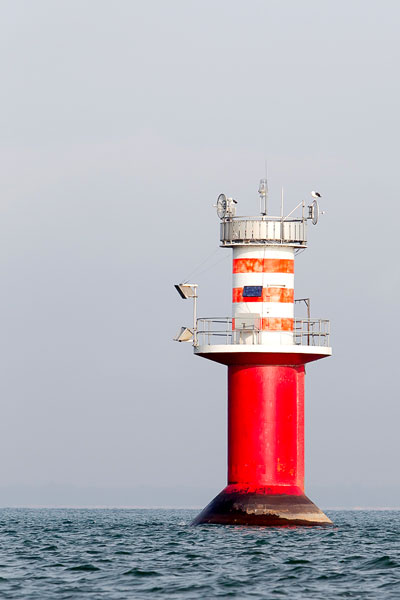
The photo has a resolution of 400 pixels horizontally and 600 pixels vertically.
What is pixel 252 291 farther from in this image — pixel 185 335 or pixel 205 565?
pixel 205 565

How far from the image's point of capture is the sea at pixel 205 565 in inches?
1347

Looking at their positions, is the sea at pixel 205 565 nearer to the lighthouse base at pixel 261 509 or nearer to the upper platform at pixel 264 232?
the lighthouse base at pixel 261 509

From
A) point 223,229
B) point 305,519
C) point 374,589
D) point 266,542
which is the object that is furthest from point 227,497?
point 374,589

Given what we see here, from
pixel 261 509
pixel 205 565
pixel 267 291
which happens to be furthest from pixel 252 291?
pixel 205 565

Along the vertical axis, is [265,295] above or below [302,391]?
above

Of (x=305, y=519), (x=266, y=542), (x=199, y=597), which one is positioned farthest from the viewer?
(x=305, y=519)

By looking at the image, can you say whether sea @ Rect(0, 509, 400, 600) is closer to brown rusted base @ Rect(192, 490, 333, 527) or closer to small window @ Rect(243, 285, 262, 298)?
brown rusted base @ Rect(192, 490, 333, 527)

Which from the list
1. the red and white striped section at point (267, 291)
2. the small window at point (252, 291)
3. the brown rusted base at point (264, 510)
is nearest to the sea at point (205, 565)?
the brown rusted base at point (264, 510)

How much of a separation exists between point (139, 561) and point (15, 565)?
3.35 m

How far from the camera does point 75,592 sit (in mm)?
33938

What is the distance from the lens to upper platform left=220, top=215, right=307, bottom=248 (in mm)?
50281

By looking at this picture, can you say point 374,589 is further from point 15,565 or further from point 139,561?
point 15,565

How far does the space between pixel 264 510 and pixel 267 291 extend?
293 inches

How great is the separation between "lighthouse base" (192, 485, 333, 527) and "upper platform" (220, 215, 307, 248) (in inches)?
331
